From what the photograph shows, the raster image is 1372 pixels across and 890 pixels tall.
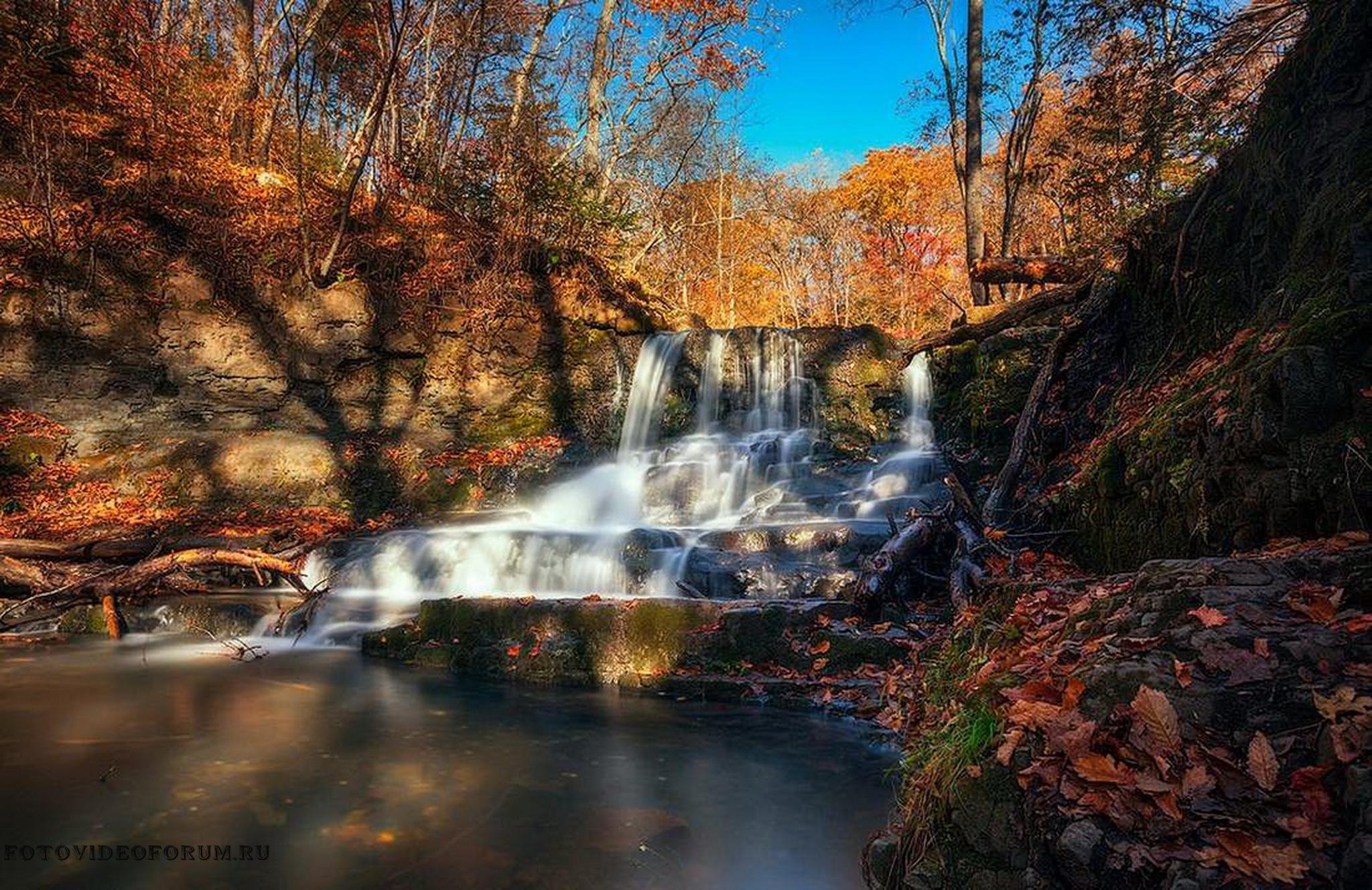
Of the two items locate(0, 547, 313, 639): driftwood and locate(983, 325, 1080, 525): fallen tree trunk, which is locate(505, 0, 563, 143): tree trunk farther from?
locate(983, 325, 1080, 525): fallen tree trunk

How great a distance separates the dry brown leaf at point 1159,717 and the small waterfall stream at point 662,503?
5.52m

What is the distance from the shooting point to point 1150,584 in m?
2.70

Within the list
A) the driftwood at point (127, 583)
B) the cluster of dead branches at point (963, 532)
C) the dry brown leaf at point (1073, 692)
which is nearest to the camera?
the dry brown leaf at point (1073, 692)

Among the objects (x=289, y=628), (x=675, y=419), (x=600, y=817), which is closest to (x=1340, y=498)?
(x=600, y=817)

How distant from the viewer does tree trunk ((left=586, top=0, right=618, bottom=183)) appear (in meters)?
18.2

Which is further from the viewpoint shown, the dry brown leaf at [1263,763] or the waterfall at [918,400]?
the waterfall at [918,400]

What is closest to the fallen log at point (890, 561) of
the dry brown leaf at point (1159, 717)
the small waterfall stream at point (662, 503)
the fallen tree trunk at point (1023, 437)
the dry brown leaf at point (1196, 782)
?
the fallen tree trunk at point (1023, 437)

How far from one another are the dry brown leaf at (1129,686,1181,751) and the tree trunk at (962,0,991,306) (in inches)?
492

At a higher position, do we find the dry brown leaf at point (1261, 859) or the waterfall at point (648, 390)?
the waterfall at point (648, 390)

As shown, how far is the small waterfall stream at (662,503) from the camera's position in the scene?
8406 millimetres

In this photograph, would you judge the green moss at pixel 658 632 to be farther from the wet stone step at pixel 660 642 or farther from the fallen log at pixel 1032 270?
the fallen log at pixel 1032 270

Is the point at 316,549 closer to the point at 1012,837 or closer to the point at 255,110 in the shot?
the point at 1012,837

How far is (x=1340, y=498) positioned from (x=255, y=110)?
61.2ft

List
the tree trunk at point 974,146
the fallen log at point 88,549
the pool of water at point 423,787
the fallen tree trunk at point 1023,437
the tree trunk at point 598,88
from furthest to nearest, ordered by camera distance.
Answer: the tree trunk at point 598,88
the tree trunk at point 974,146
the fallen log at point 88,549
the fallen tree trunk at point 1023,437
the pool of water at point 423,787
